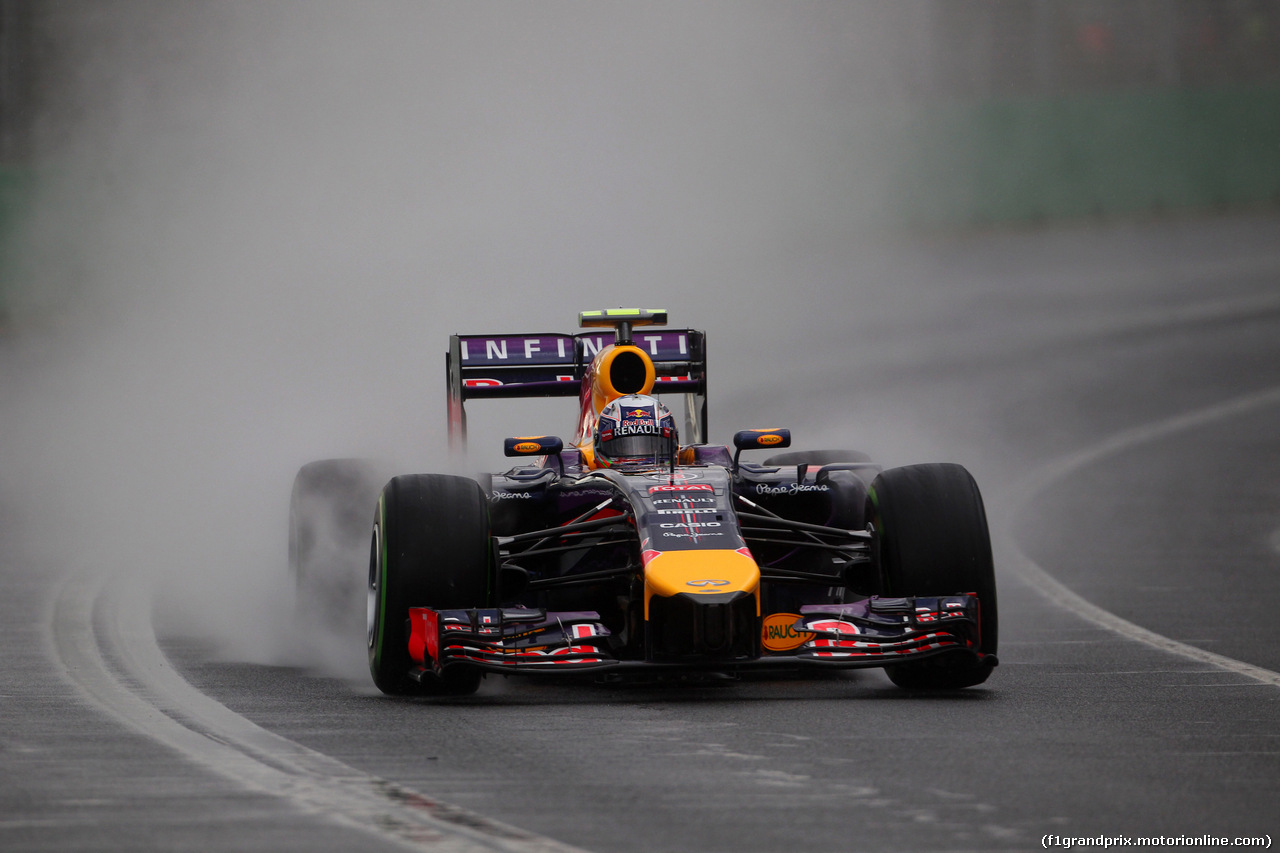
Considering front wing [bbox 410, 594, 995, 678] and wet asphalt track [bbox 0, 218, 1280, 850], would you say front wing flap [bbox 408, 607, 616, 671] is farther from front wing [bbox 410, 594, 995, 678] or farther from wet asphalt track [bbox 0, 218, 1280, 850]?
wet asphalt track [bbox 0, 218, 1280, 850]

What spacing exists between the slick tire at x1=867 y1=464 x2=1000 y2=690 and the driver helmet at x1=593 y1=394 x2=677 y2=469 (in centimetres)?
153

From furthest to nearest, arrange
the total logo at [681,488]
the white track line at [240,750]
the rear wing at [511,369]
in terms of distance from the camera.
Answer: the rear wing at [511,369]
the total logo at [681,488]
the white track line at [240,750]

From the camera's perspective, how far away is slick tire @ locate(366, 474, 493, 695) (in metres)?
9.20

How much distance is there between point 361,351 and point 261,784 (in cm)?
2074

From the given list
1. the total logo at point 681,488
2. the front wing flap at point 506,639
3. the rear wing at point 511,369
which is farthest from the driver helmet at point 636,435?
the front wing flap at point 506,639

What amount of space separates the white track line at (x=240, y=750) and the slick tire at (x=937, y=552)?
3217mm

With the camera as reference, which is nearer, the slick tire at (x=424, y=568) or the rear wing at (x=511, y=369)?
the slick tire at (x=424, y=568)

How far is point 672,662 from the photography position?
29.4 feet

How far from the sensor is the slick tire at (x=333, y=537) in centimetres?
1143

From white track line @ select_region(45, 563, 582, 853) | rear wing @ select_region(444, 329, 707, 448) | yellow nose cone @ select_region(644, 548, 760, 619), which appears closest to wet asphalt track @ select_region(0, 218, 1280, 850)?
white track line @ select_region(45, 563, 582, 853)

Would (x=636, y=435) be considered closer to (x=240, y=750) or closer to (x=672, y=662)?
(x=672, y=662)

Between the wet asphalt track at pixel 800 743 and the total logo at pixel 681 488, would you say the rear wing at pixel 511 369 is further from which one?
the total logo at pixel 681 488

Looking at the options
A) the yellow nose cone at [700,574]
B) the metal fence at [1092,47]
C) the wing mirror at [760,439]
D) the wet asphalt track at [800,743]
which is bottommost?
the wet asphalt track at [800,743]

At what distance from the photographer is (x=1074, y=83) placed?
3538 cm
